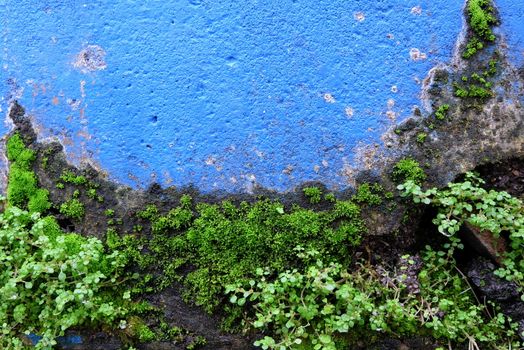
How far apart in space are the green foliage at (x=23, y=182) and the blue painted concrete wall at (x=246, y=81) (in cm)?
28

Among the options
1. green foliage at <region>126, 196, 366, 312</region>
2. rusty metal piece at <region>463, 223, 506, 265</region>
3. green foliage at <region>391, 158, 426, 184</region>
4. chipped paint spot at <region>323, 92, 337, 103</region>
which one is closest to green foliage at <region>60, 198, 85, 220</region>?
green foliage at <region>126, 196, 366, 312</region>

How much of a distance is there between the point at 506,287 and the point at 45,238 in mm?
2402

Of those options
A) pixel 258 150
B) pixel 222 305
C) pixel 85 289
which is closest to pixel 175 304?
pixel 222 305

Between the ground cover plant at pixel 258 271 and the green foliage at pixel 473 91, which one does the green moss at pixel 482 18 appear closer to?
the green foliage at pixel 473 91

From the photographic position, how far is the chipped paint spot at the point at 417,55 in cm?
292

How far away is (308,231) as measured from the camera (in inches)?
112

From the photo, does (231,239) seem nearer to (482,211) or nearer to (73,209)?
(73,209)

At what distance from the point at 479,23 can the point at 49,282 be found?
8.76 feet

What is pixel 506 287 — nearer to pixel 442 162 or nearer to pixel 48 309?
pixel 442 162

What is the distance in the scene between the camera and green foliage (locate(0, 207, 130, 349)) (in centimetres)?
269

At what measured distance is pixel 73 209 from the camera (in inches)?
117

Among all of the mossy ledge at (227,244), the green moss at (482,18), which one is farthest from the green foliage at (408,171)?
the green moss at (482,18)

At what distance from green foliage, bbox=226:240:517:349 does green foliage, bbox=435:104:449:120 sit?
0.67 m

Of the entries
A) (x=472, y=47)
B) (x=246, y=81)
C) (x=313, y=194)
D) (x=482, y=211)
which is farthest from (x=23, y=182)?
(x=472, y=47)
